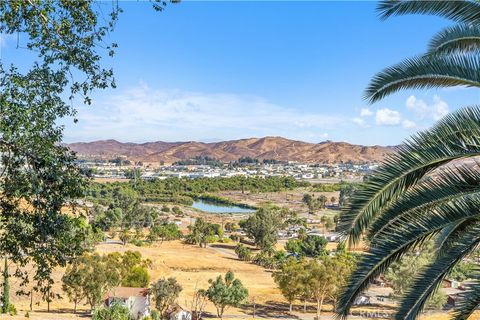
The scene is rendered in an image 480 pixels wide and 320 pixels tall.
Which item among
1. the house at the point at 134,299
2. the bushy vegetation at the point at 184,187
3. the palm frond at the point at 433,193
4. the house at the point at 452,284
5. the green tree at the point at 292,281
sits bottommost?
the house at the point at 452,284

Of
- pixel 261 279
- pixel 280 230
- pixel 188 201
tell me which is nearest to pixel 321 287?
pixel 261 279

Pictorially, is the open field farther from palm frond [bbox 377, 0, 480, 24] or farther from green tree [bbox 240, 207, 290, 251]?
palm frond [bbox 377, 0, 480, 24]

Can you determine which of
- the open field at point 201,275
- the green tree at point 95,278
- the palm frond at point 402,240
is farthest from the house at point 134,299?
the palm frond at point 402,240

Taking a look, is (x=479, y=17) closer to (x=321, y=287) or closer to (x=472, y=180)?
(x=472, y=180)

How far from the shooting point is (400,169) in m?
5.40

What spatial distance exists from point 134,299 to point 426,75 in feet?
80.0

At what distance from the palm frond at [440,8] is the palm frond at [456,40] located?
137mm

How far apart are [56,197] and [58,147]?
602 millimetres

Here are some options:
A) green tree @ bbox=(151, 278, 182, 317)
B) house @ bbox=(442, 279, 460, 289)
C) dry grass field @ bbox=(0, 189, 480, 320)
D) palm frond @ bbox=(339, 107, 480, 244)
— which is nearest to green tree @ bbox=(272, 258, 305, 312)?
dry grass field @ bbox=(0, 189, 480, 320)

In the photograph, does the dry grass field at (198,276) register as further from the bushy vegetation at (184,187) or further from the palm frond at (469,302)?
the bushy vegetation at (184,187)

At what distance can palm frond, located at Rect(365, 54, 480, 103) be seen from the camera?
5.64 m

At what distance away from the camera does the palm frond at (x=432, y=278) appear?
536cm

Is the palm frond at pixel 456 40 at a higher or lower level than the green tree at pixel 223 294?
higher

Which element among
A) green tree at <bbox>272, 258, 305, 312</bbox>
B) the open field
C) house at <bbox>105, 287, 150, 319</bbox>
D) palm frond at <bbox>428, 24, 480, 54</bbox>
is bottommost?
the open field
